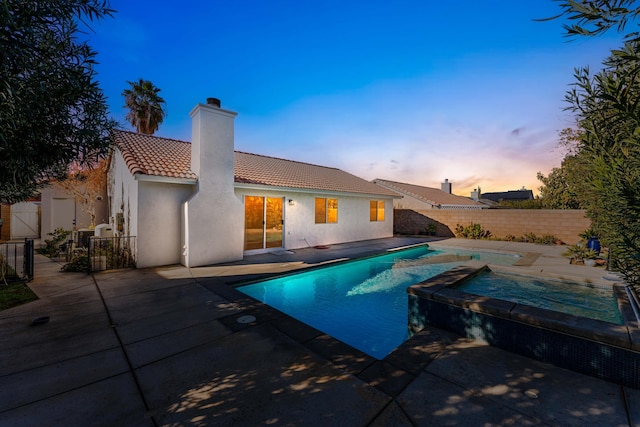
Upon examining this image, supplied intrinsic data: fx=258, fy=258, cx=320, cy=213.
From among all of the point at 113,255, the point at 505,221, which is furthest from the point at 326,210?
the point at 505,221

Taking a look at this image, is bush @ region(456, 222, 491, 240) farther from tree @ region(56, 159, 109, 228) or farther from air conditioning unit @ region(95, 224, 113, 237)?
tree @ region(56, 159, 109, 228)

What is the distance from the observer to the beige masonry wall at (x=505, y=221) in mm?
14656

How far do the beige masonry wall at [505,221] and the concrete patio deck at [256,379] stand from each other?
14.8 metres

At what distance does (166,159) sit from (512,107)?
47.9 feet

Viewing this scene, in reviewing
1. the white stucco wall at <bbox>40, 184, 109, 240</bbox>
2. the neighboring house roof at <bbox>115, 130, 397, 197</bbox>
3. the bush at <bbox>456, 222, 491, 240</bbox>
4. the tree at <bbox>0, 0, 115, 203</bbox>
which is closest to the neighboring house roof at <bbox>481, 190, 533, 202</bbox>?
the bush at <bbox>456, 222, 491, 240</bbox>

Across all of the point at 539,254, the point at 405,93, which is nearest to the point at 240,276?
the point at 405,93

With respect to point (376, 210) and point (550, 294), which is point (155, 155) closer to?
point (376, 210)

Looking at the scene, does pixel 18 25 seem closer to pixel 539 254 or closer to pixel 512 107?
pixel 512 107

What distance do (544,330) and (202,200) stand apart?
9207mm

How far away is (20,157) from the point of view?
3830 mm

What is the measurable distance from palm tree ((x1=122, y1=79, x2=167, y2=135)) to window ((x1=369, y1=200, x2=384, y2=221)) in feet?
59.6

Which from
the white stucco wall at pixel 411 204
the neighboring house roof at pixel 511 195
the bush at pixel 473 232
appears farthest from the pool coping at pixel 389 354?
the neighboring house roof at pixel 511 195

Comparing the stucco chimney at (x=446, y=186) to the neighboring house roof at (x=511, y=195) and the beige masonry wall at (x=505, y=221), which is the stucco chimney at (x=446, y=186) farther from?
the neighboring house roof at (x=511, y=195)

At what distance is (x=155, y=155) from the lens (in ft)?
33.8
